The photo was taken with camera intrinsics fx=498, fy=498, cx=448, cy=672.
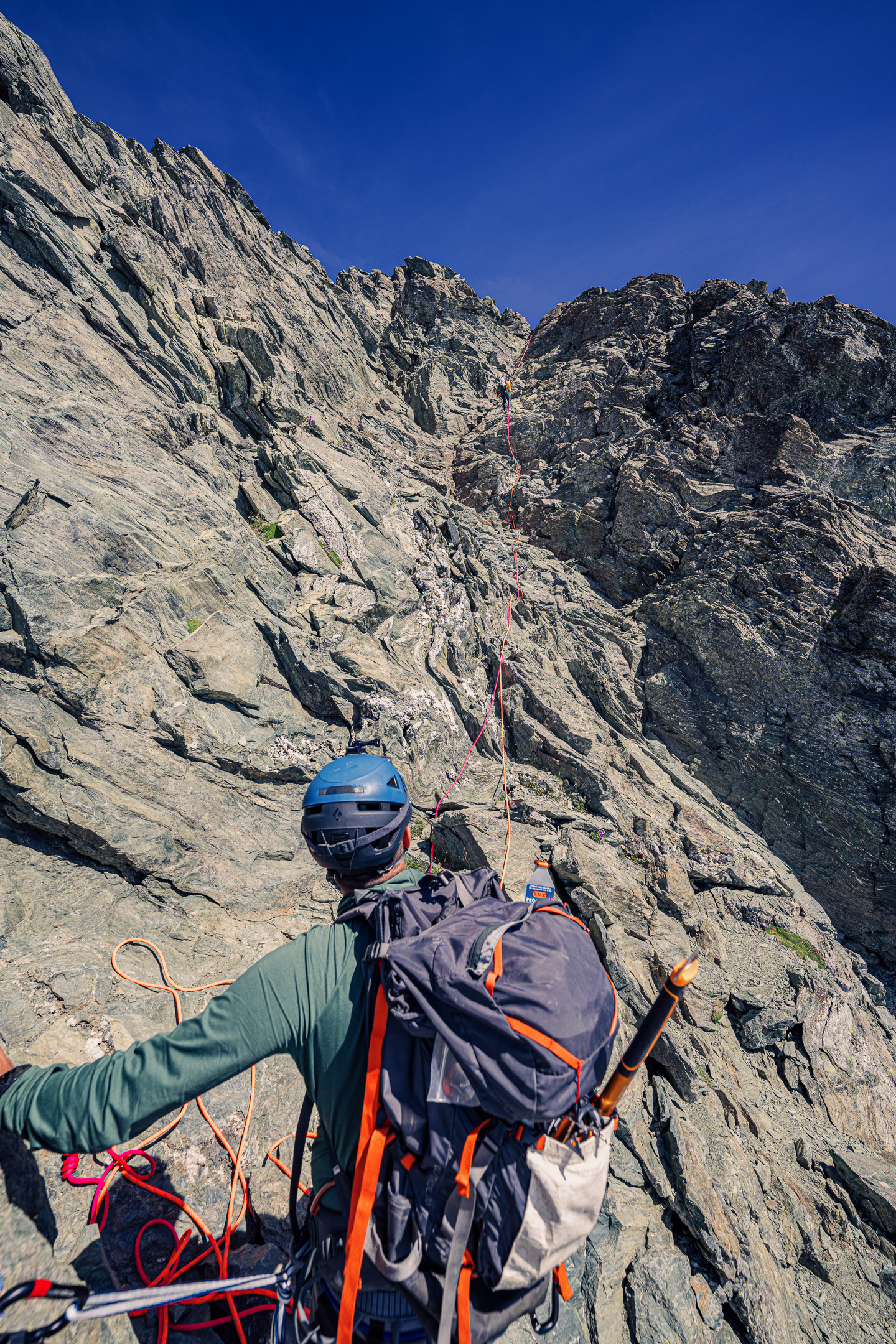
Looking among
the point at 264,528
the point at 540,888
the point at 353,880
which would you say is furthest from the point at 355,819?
the point at 264,528

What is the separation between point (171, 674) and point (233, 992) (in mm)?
8187

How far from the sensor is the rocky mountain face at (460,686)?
211 inches

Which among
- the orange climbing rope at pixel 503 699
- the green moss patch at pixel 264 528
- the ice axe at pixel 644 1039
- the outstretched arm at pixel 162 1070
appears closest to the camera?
the outstretched arm at pixel 162 1070

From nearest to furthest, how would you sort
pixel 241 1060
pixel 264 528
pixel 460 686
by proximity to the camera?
pixel 241 1060 → pixel 264 528 → pixel 460 686

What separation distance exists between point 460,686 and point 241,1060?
37.9ft

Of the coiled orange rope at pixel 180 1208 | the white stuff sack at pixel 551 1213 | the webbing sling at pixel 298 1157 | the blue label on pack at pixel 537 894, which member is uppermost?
the blue label on pack at pixel 537 894

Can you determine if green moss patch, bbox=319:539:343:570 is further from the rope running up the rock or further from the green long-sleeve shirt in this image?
the green long-sleeve shirt

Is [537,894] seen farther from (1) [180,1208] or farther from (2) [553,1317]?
(1) [180,1208]

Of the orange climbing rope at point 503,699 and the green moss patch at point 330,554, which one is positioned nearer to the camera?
the orange climbing rope at point 503,699

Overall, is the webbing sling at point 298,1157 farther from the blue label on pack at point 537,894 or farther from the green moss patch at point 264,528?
the green moss patch at point 264,528

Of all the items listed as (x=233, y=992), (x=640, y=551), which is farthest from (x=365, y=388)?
(x=233, y=992)

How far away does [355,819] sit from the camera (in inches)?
121

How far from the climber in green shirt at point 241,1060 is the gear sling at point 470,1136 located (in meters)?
0.18

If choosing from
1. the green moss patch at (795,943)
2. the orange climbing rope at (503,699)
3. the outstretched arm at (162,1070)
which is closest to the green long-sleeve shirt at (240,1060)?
the outstretched arm at (162,1070)
